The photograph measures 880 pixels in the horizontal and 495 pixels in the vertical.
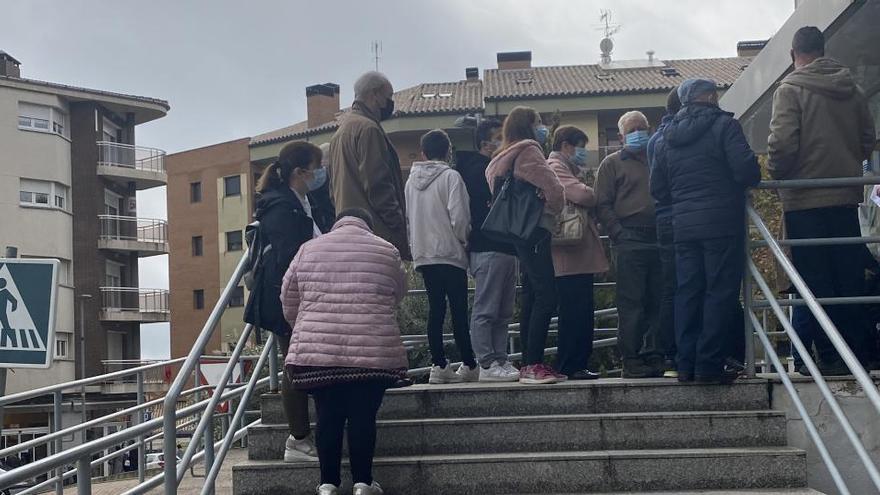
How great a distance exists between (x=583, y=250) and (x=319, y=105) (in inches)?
2056

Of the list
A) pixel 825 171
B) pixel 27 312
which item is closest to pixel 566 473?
pixel 825 171

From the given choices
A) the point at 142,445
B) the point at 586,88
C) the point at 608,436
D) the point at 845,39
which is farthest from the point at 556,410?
the point at 586,88

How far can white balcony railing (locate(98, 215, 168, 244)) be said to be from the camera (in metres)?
52.3

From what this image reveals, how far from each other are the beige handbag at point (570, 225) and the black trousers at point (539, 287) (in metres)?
0.14

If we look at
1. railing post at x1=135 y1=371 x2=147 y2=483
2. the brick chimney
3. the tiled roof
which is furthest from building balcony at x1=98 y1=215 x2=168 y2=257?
railing post at x1=135 y1=371 x2=147 y2=483

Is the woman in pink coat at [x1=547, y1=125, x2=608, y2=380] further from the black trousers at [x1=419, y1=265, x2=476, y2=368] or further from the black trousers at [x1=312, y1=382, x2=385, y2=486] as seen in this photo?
the black trousers at [x1=312, y1=382, x2=385, y2=486]

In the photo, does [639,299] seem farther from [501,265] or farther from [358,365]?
[358,365]

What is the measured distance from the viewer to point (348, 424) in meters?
5.81

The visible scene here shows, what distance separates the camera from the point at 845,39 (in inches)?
338

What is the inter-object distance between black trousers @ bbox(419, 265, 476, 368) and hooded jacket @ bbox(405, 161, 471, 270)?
63 mm

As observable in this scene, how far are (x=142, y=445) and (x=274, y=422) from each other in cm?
198

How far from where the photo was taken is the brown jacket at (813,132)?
6879 millimetres

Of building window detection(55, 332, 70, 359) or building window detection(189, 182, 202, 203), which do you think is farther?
building window detection(189, 182, 202, 203)

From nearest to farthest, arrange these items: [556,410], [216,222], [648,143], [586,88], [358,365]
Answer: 1. [358,365]
2. [556,410]
3. [648,143]
4. [586,88]
5. [216,222]
